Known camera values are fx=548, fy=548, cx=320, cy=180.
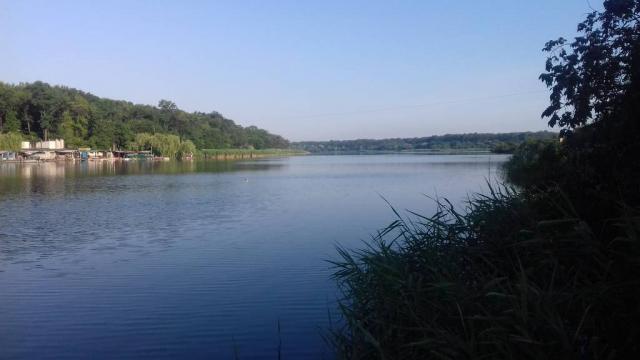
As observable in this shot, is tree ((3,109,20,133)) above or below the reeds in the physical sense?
above

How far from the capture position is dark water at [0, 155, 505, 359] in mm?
8266

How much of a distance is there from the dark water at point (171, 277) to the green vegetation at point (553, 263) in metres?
2.06

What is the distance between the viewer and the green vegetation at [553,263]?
14.1 feet

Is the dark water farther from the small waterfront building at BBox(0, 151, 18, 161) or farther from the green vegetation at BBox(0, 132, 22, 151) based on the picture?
the green vegetation at BBox(0, 132, 22, 151)

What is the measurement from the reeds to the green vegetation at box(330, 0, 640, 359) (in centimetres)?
2

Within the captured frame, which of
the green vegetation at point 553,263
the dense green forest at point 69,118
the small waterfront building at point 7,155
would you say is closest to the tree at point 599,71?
the green vegetation at point 553,263

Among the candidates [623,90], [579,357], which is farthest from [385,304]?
[623,90]

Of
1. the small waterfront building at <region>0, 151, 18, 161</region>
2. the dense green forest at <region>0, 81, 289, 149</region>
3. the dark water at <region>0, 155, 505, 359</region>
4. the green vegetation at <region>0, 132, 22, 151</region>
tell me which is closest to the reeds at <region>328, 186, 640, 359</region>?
the dark water at <region>0, 155, 505, 359</region>

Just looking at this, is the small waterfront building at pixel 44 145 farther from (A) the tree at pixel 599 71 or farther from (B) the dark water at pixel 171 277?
(A) the tree at pixel 599 71

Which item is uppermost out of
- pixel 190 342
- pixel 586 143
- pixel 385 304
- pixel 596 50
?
pixel 596 50

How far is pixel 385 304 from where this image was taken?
6.39 metres

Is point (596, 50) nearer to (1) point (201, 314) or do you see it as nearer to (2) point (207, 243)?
(1) point (201, 314)

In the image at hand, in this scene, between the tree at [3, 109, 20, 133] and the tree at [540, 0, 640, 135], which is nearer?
the tree at [540, 0, 640, 135]

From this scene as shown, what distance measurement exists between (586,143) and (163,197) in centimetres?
2564
